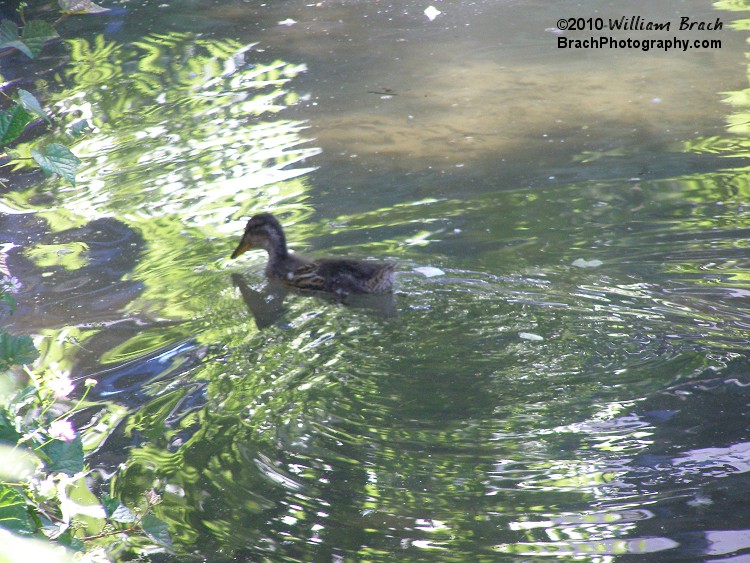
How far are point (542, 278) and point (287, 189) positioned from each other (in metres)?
3.05

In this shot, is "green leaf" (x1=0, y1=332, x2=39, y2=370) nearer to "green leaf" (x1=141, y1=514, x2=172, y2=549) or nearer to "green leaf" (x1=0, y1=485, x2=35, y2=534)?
"green leaf" (x1=141, y1=514, x2=172, y2=549)

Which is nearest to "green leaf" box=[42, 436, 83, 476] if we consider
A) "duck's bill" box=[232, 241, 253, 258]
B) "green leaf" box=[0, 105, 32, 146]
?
"green leaf" box=[0, 105, 32, 146]

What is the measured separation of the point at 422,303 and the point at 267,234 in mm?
1632

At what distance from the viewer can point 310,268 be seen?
6.77 m

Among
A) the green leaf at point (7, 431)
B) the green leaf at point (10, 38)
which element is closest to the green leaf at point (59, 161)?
the green leaf at point (10, 38)

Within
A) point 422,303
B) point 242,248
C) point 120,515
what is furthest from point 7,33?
point 242,248

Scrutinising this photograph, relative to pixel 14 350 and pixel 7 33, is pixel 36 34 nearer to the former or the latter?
pixel 7 33

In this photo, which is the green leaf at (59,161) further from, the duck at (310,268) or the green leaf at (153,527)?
the duck at (310,268)

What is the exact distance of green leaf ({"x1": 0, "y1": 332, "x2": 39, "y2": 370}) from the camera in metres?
2.69

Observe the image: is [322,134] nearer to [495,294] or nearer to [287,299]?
[287,299]

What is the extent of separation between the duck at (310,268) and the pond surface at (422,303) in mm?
155

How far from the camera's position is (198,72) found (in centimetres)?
1200

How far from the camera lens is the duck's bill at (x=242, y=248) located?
7238mm

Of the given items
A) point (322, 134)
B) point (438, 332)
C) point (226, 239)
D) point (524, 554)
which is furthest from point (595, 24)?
point (524, 554)
